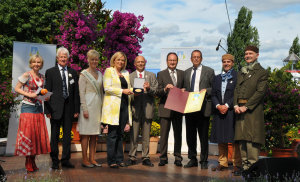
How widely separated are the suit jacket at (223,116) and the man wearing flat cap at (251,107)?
23 cm

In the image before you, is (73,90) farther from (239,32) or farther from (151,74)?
(239,32)

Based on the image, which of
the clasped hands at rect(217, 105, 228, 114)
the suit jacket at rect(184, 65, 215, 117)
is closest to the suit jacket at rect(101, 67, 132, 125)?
the suit jacket at rect(184, 65, 215, 117)

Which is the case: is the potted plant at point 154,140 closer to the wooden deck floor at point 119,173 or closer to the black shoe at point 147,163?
the wooden deck floor at point 119,173

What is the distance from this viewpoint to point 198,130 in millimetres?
7160

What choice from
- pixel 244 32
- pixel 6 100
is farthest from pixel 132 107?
pixel 244 32

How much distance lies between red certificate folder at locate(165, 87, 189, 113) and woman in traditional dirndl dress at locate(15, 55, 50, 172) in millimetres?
2105

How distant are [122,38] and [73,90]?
12.8 ft

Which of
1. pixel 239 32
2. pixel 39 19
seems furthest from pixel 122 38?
pixel 239 32

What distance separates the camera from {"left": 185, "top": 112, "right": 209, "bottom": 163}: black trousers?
7.05m

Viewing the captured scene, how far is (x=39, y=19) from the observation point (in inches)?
914

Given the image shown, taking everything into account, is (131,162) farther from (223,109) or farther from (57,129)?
(223,109)

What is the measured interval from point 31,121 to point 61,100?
61 centimetres

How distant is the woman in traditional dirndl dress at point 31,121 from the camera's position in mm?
6023

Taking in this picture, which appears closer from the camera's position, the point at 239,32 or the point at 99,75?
the point at 99,75
